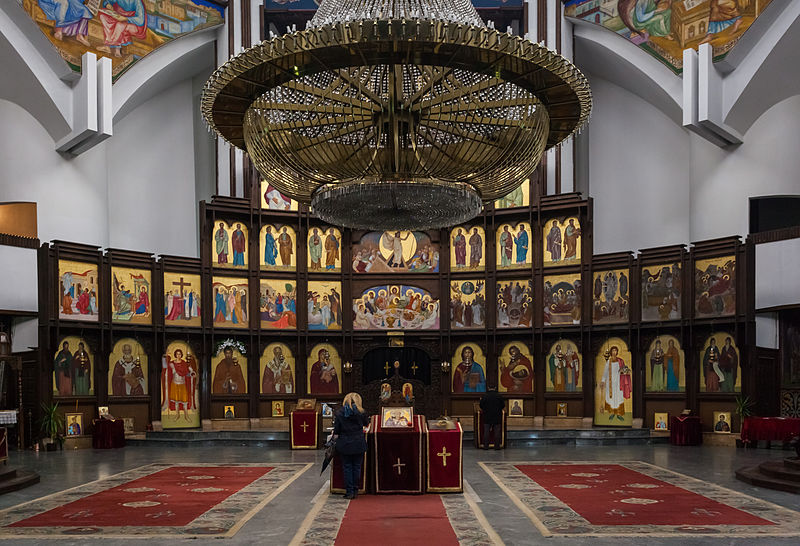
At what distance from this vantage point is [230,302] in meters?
21.9

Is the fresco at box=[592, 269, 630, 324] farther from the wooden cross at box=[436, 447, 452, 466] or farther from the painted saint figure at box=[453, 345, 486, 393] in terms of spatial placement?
the wooden cross at box=[436, 447, 452, 466]

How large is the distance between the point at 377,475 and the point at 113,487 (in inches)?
154

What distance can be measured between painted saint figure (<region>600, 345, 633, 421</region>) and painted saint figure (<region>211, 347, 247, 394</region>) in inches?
354

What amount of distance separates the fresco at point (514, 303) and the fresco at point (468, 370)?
3.16ft

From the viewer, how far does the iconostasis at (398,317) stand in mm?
19453

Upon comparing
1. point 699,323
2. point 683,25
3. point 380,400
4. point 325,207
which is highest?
point 683,25

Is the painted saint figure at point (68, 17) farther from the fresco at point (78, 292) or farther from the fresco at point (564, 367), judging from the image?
the fresco at point (564, 367)

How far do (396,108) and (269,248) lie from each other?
603 inches

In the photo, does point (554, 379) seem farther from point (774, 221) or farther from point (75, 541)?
point (75, 541)

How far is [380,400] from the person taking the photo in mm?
22219

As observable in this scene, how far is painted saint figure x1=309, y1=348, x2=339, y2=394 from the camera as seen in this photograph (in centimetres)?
2236

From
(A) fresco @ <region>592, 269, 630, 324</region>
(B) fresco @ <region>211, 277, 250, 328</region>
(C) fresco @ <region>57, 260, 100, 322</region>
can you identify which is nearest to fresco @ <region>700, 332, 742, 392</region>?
(A) fresco @ <region>592, 269, 630, 324</region>

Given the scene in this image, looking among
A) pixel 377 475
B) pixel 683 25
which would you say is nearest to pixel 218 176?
pixel 683 25

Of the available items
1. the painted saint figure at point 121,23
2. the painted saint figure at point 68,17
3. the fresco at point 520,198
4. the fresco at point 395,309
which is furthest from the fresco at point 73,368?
the fresco at point 520,198
